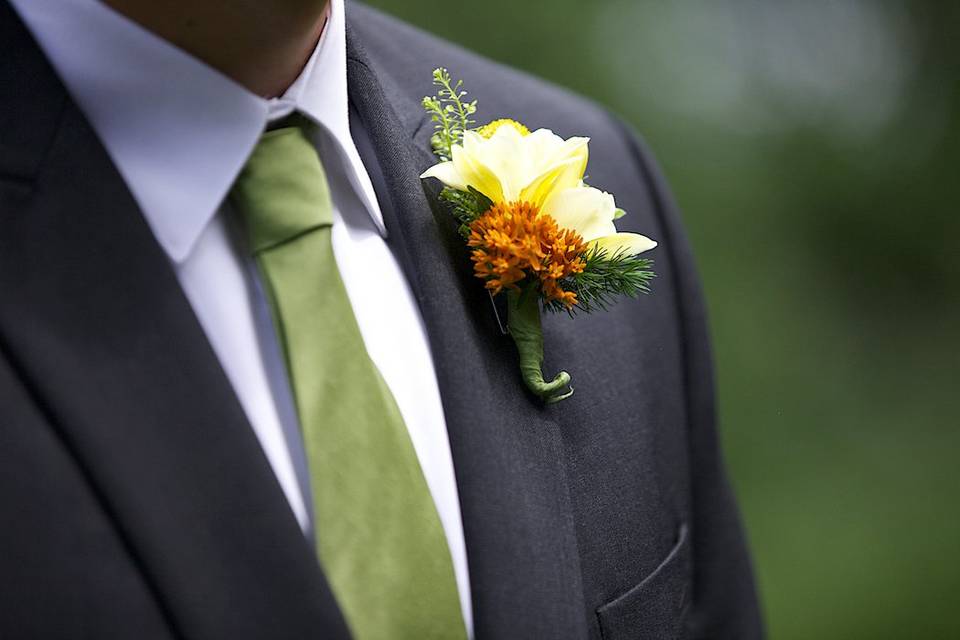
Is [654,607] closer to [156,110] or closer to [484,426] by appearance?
[484,426]

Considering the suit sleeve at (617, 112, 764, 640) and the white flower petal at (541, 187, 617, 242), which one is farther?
the suit sleeve at (617, 112, 764, 640)

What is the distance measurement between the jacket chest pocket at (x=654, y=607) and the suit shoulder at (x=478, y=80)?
0.58 meters

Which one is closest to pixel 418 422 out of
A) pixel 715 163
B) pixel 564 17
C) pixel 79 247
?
pixel 79 247

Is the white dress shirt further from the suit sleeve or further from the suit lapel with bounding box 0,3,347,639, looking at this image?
the suit sleeve

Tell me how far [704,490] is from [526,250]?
0.58 meters

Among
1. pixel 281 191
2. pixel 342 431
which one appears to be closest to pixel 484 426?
pixel 342 431

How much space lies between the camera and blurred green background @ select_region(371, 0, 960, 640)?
347 cm

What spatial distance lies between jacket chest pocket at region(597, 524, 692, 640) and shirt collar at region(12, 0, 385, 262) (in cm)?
56

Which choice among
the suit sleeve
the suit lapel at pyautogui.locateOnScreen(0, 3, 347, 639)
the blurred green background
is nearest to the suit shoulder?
the suit sleeve

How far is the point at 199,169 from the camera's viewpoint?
0.91m

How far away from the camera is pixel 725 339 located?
361cm

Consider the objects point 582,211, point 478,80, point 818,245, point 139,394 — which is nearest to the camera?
point 139,394

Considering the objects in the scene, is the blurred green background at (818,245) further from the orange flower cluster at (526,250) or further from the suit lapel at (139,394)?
the suit lapel at (139,394)

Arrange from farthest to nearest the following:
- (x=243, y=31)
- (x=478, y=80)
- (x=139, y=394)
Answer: (x=478, y=80), (x=243, y=31), (x=139, y=394)
